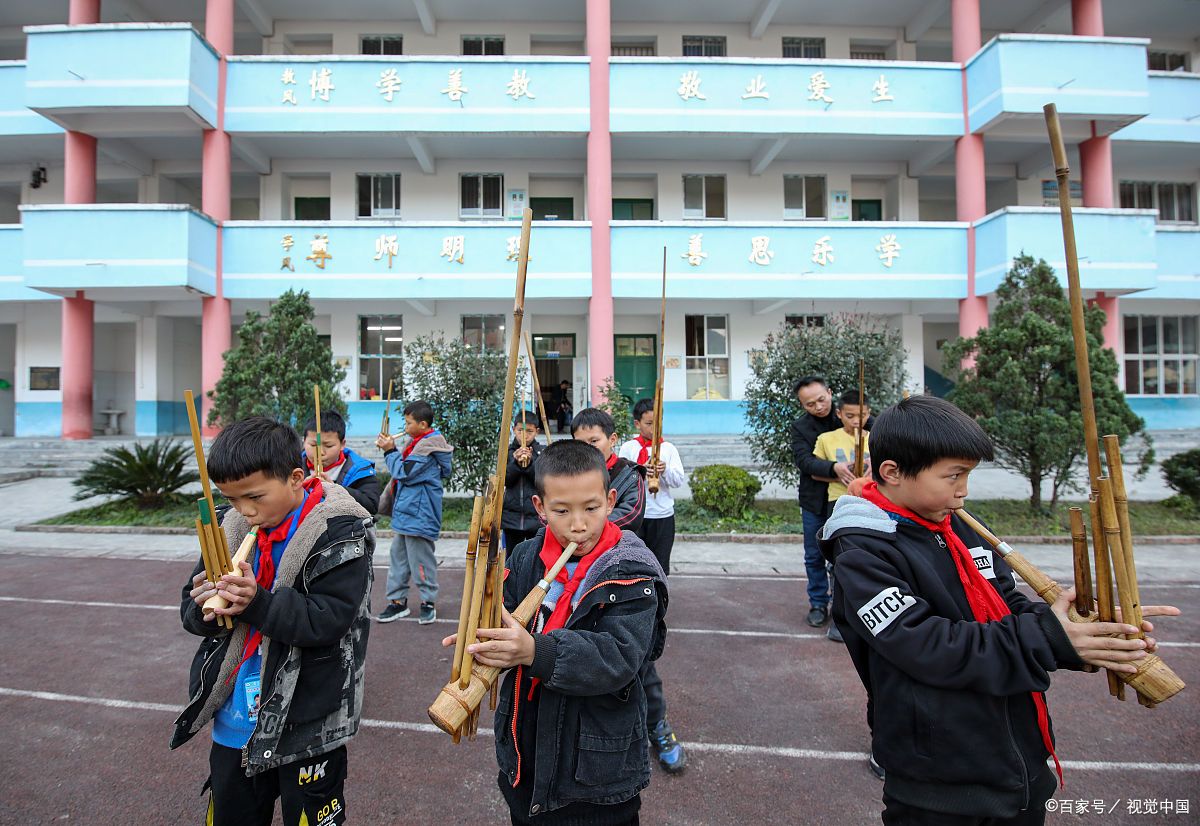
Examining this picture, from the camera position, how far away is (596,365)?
40.4 feet

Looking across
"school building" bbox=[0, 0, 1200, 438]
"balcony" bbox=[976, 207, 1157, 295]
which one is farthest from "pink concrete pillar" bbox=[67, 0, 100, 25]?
"balcony" bbox=[976, 207, 1157, 295]

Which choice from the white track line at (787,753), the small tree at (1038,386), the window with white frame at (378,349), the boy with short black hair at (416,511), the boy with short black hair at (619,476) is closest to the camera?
the white track line at (787,753)

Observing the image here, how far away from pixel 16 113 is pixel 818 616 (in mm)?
18158

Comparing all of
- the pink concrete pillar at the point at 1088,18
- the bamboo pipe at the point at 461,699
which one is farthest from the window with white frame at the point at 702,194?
the bamboo pipe at the point at 461,699

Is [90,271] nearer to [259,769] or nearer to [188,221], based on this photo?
[188,221]

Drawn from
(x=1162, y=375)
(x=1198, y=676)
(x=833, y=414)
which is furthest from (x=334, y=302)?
(x=1162, y=375)

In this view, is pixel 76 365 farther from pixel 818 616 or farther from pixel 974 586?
pixel 974 586

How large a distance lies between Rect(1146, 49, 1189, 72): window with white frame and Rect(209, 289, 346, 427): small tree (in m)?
20.1

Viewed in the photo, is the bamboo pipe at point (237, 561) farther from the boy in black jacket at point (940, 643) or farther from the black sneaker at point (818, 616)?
the black sneaker at point (818, 616)

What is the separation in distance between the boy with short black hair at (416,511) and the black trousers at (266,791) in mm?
2865

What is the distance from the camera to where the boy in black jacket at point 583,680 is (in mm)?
1422

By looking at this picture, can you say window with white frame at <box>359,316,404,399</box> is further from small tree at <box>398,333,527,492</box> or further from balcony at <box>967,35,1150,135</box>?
balcony at <box>967,35,1150,135</box>

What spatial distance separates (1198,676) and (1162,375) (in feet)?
52.2

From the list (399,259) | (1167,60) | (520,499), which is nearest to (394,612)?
(520,499)
